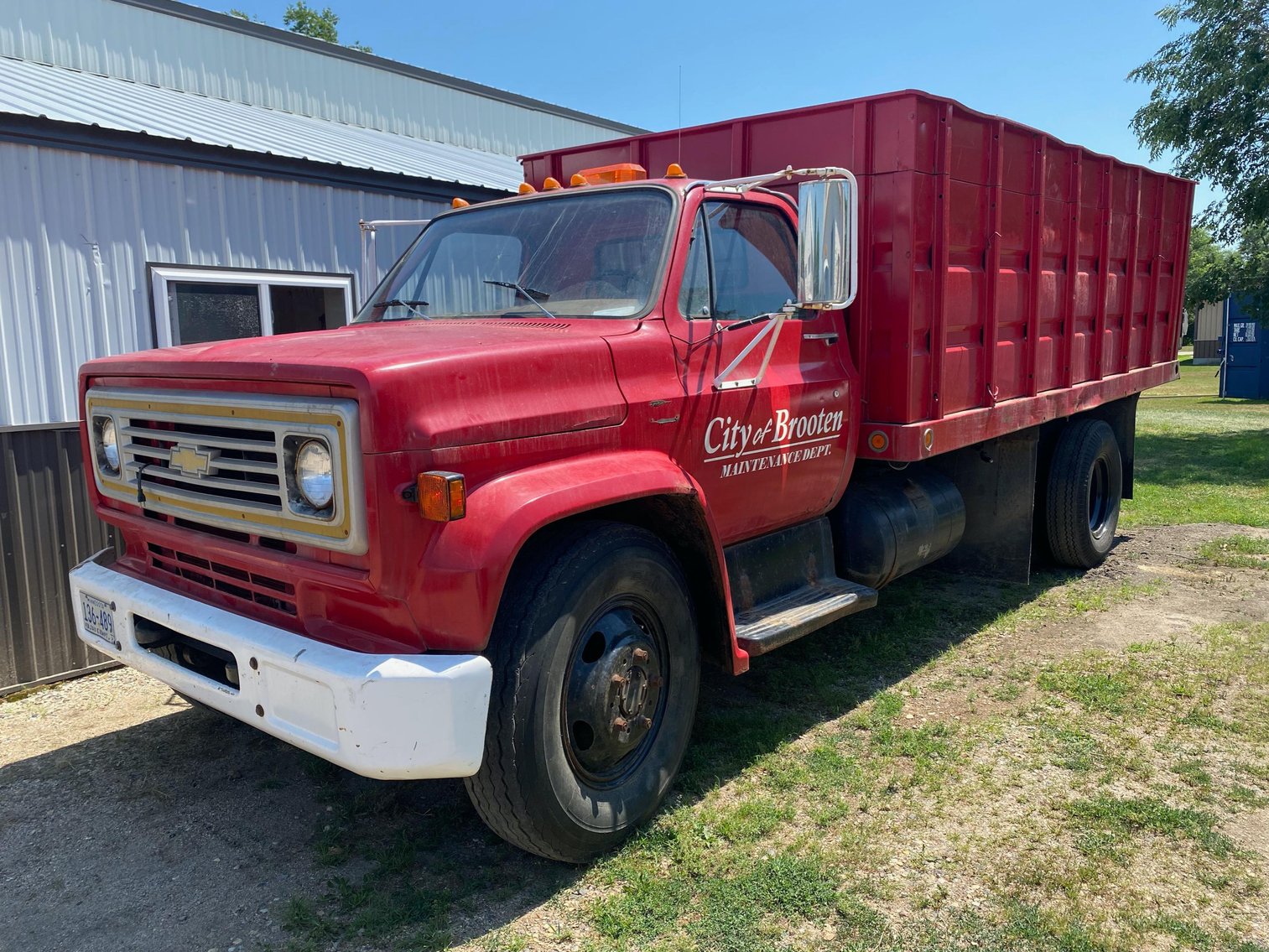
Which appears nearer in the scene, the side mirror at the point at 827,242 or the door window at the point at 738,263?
the side mirror at the point at 827,242

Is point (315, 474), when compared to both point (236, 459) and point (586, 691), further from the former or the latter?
point (586, 691)

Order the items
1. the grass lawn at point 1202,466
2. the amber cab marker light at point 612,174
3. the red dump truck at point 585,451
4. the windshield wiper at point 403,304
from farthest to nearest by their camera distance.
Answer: the grass lawn at point 1202,466 → the amber cab marker light at point 612,174 → the windshield wiper at point 403,304 → the red dump truck at point 585,451

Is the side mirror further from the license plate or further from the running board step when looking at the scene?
the license plate

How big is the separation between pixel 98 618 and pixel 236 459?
3.67 feet

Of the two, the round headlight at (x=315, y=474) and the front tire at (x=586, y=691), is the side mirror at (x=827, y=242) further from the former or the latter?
the round headlight at (x=315, y=474)

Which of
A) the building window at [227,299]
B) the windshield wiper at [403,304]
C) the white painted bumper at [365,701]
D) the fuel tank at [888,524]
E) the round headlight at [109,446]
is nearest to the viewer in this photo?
the white painted bumper at [365,701]

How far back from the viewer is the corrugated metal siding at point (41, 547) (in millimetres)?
5168

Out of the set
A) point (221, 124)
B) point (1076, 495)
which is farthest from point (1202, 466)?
point (221, 124)

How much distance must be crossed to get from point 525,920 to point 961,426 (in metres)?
3.39

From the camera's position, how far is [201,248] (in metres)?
5.99

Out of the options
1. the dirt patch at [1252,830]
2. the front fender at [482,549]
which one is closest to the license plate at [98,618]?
the front fender at [482,549]

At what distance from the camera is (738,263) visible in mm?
4105

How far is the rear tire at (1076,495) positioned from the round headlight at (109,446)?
19.4 feet

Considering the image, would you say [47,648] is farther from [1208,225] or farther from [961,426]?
[1208,225]
